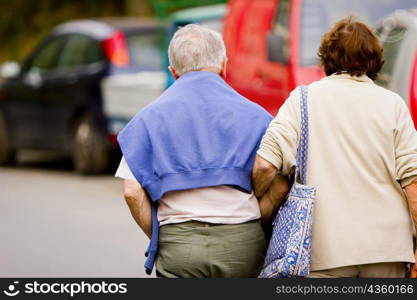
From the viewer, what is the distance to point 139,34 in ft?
44.2

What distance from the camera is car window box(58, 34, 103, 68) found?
523 inches

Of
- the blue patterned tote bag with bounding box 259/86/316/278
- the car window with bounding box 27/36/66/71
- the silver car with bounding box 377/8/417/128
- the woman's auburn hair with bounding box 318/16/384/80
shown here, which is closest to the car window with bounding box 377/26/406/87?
the silver car with bounding box 377/8/417/128

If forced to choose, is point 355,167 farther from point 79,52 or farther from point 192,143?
point 79,52

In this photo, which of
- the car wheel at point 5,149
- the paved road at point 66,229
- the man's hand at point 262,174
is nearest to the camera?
the man's hand at point 262,174

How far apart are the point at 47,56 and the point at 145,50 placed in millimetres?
1619

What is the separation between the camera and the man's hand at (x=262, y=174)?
4246 millimetres

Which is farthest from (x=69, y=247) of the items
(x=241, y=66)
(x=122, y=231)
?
(x=241, y=66)

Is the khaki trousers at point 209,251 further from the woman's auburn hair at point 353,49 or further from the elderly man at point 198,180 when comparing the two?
the woman's auburn hair at point 353,49

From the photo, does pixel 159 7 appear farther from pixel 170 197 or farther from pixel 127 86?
pixel 170 197

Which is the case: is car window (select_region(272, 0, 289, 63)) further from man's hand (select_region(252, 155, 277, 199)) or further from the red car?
man's hand (select_region(252, 155, 277, 199))

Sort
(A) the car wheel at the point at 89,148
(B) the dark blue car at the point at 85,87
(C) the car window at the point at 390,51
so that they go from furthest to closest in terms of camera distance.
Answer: (A) the car wheel at the point at 89,148
(B) the dark blue car at the point at 85,87
(C) the car window at the point at 390,51

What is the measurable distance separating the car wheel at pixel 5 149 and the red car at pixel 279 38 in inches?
215

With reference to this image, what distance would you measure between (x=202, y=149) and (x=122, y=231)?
5550 millimetres

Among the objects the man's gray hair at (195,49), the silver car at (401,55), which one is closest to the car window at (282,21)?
the silver car at (401,55)
